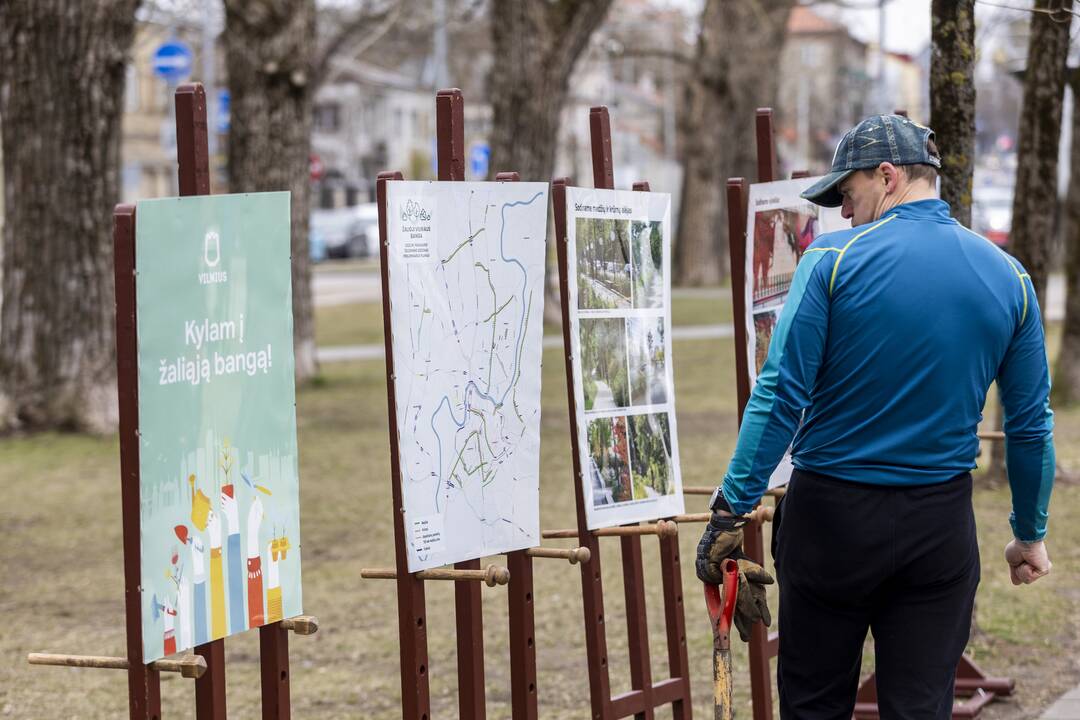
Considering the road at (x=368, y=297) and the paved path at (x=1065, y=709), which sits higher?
the road at (x=368, y=297)

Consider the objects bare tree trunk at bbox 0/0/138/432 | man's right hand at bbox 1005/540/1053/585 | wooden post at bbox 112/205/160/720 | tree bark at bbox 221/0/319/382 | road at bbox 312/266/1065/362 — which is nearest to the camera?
wooden post at bbox 112/205/160/720

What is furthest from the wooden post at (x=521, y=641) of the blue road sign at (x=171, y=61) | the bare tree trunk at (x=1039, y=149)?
the blue road sign at (x=171, y=61)

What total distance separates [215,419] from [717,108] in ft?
96.6

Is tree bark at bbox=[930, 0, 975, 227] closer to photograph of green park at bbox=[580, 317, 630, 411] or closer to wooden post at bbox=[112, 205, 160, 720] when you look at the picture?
photograph of green park at bbox=[580, 317, 630, 411]

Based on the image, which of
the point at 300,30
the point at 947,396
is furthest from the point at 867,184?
the point at 300,30

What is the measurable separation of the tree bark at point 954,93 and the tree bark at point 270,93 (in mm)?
9830

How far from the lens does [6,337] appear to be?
42.6 ft

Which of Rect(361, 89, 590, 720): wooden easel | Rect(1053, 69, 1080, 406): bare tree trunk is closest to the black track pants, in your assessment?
Rect(361, 89, 590, 720): wooden easel

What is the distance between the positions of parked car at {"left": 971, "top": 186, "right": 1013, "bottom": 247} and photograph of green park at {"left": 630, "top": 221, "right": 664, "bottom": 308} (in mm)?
29094

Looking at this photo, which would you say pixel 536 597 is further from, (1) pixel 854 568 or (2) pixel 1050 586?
(1) pixel 854 568

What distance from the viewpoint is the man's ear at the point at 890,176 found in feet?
12.3

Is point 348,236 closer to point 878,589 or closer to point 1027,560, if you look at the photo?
point 1027,560

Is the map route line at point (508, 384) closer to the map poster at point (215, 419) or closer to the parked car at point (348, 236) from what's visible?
the map poster at point (215, 419)

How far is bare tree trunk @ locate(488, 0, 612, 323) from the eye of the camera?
1747 centimetres
